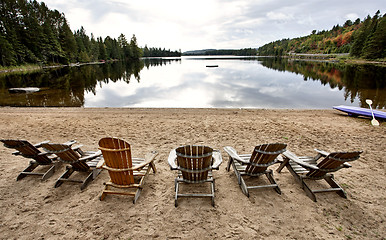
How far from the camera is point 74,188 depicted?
428cm

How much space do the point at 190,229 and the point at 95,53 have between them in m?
104

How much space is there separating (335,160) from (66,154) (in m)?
5.72

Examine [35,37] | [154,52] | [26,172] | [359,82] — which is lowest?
[359,82]

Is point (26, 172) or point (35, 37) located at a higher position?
Result: point (35, 37)

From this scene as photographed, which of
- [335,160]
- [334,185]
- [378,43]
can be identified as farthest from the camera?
[378,43]

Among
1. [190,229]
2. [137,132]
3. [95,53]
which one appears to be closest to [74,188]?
[190,229]

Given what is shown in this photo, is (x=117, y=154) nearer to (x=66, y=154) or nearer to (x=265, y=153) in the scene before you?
(x=66, y=154)

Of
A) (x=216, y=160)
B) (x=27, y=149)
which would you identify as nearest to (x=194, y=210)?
(x=216, y=160)

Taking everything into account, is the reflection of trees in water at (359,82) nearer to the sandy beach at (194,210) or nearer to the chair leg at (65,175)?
the sandy beach at (194,210)

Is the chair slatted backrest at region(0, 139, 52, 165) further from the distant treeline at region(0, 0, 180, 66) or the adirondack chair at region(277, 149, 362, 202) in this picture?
the distant treeline at region(0, 0, 180, 66)

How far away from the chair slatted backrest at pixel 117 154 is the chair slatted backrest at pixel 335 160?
4045 mm

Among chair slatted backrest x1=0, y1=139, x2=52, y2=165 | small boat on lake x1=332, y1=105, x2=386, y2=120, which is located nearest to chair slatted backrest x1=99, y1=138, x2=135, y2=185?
chair slatted backrest x1=0, y1=139, x2=52, y2=165

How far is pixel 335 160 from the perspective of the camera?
3588 mm

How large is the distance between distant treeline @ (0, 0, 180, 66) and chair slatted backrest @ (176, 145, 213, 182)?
198 ft
